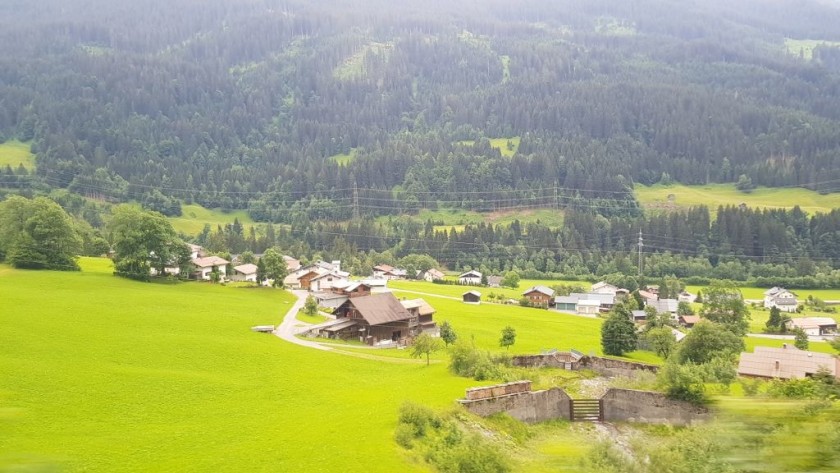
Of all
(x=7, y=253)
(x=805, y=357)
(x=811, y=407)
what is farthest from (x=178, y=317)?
(x=811, y=407)

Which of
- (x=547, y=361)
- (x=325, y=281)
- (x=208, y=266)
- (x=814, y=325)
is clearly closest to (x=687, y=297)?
(x=814, y=325)

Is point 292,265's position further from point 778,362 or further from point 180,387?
point 778,362

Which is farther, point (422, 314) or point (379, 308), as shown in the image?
point (422, 314)

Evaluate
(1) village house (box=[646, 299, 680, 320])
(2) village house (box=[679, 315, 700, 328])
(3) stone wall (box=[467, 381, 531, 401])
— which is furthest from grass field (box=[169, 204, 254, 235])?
(3) stone wall (box=[467, 381, 531, 401])

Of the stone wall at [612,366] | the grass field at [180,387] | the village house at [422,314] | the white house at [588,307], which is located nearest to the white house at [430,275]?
the white house at [588,307]

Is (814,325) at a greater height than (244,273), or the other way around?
(244,273)

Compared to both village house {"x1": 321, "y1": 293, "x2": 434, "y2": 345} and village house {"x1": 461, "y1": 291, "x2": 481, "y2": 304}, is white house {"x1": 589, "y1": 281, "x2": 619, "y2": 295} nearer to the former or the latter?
village house {"x1": 461, "y1": 291, "x2": 481, "y2": 304}
